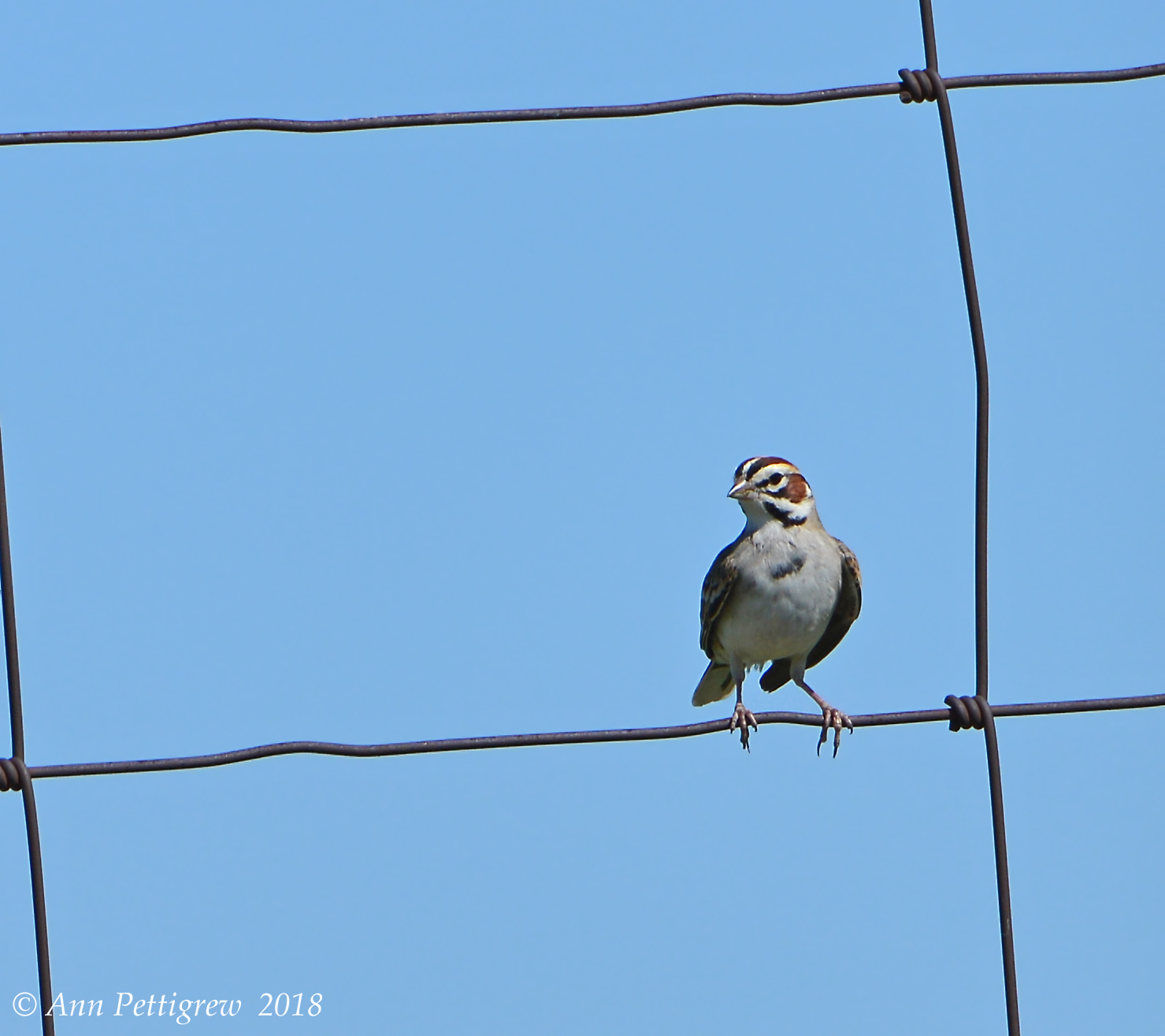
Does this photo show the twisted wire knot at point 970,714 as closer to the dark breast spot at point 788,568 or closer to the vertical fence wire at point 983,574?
the vertical fence wire at point 983,574

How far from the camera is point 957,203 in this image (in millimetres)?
5496

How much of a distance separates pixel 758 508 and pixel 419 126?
4.47 m

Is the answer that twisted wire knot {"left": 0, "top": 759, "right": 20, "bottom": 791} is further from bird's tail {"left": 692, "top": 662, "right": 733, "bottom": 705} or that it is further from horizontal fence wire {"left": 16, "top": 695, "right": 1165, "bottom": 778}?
bird's tail {"left": 692, "top": 662, "right": 733, "bottom": 705}

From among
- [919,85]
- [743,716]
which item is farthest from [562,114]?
[743,716]

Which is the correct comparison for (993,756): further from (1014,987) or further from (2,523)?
(2,523)

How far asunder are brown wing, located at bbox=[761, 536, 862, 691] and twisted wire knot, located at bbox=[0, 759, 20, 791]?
5441mm

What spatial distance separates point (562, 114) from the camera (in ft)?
18.7

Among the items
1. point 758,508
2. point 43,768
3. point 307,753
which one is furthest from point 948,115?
point 758,508

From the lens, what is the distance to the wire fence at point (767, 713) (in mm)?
5078

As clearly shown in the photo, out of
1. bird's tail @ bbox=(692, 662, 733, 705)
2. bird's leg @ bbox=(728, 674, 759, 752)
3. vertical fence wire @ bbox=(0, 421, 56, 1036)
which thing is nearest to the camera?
vertical fence wire @ bbox=(0, 421, 56, 1036)

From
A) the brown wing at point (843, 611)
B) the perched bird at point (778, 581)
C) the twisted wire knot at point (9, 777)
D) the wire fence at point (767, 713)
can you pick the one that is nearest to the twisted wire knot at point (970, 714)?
the wire fence at point (767, 713)

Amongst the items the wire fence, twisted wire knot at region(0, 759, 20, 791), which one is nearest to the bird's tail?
the wire fence

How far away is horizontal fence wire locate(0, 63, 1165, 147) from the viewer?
541 centimetres

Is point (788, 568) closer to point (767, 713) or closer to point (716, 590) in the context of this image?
point (716, 590)
